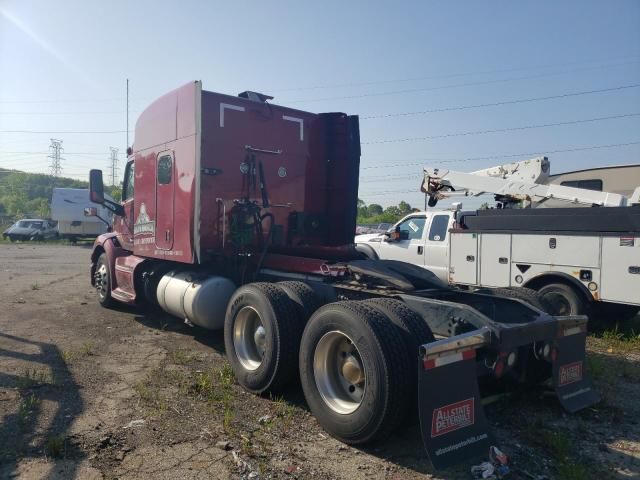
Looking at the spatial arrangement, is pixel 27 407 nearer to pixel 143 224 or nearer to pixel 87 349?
pixel 87 349

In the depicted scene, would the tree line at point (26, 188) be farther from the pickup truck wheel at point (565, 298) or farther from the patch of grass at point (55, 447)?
the patch of grass at point (55, 447)

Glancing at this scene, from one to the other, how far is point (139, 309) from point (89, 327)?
166cm

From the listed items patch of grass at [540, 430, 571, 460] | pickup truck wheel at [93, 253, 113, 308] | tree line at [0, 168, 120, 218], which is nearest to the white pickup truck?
patch of grass at [540, 430, 571, 460]

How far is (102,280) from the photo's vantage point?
9492 mm

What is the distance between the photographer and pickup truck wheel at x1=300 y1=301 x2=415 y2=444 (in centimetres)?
366

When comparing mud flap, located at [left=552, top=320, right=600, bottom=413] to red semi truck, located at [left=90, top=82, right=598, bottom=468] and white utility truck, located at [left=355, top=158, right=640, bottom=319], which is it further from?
white utility truck, located at [left=355, top=158, right=640, bottom=319]

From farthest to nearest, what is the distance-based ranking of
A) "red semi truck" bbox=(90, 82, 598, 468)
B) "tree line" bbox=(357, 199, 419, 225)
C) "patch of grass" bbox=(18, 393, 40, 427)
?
"tree line" bbox=(357, 199, 419, 225) → "patch of grass" bbox=(18, 393, 40, 427) → "red semi truck" bbox=(90, 82, 598, 468)

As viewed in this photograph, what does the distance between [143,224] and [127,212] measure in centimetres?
97

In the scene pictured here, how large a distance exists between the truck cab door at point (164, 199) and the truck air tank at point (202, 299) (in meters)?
0.75

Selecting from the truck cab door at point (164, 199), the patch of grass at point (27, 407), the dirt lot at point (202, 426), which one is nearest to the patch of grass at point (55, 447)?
the dirt lot at point (202, 426)

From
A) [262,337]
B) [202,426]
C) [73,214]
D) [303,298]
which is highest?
[73,214]

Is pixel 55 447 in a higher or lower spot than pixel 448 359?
lower

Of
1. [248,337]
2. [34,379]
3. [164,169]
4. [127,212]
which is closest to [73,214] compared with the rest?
[127,212]

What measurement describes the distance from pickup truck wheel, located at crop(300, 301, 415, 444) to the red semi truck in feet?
0.04
